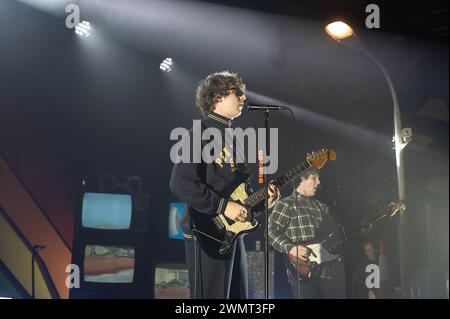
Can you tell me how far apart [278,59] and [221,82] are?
1185 millimetres

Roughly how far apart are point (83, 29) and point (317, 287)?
124 inches

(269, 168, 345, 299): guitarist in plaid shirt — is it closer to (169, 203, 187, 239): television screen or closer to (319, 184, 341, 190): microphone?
(319, 184, 341, 190): microphone

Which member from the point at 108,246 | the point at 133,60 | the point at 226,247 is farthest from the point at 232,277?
the point at 133,60

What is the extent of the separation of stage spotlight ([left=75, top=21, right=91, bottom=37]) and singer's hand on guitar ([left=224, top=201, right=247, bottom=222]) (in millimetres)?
2133

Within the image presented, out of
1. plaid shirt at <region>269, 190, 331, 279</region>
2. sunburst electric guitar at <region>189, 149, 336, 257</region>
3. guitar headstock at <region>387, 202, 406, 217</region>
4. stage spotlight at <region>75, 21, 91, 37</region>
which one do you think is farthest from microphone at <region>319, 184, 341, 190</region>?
stage spotlight at <region>75, 21, 91, 37</region>

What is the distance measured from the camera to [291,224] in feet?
16.0

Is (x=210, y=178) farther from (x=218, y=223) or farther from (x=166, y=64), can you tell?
(x=166, y=64)

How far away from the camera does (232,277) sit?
375 cm

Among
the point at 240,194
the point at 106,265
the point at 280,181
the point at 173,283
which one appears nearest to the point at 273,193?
the point at 280,181

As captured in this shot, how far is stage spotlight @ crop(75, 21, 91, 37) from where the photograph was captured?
477cm

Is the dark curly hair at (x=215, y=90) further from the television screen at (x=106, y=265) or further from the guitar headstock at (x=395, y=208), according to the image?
the guitar headstock at (x=395, y=208)

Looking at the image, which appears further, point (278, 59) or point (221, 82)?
point (278, 59)

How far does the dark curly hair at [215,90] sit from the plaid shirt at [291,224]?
46.0 inches

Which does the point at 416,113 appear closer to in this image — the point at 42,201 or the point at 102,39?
the point at 102,39
